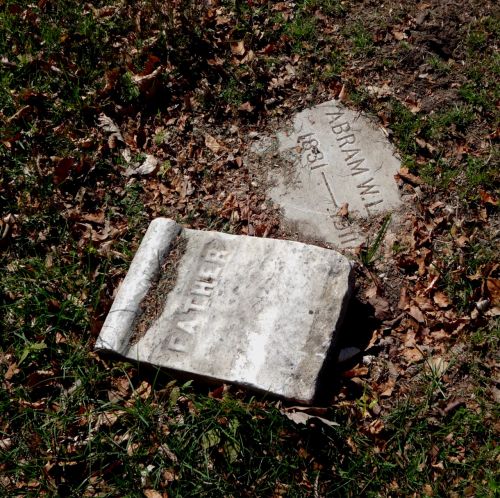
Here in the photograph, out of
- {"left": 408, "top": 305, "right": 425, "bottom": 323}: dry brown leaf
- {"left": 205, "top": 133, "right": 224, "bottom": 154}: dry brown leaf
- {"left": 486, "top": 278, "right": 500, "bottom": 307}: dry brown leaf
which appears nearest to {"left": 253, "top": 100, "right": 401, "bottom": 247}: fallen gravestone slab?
{"left": 205, "top": 133, "right": 224, "bottom": 154}: dry brown leaf

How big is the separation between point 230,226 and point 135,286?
0.89m

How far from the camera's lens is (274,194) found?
3822 mm

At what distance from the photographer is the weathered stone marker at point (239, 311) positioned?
285cm

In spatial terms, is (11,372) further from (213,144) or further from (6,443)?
(213,144)

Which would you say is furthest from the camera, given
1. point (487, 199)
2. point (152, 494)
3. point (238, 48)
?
point (238, 48)

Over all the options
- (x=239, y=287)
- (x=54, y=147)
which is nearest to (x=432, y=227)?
(x=239, y=287)

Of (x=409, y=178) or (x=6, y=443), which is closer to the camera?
(x=6, y=443)

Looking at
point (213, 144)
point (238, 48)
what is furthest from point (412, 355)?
point (238, 48)

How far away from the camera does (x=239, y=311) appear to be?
3.00 meters

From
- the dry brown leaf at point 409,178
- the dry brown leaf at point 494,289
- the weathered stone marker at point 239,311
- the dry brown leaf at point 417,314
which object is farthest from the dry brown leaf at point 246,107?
the dry brown leaf at point 494,289

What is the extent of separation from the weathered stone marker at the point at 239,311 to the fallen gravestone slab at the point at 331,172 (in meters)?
0.63

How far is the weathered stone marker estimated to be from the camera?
9.34 feet

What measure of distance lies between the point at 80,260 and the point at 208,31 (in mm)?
2296

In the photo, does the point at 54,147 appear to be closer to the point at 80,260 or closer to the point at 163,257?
the point at 80,260
